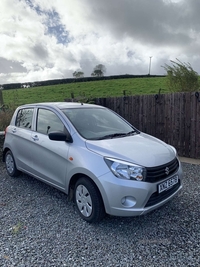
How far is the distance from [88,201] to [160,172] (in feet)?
3.39

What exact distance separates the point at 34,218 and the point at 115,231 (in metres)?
1.24

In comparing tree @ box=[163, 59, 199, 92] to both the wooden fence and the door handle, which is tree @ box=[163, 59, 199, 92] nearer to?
the wooden fence

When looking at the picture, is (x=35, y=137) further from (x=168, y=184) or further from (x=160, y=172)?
(x=168, y=184)

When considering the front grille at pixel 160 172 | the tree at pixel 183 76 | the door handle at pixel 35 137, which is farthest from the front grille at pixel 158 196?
the tree at pixel 183 76

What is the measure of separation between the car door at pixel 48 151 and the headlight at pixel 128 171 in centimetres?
87

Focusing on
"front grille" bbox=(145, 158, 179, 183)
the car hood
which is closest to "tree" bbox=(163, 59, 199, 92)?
the car hood

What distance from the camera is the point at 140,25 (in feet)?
33.0

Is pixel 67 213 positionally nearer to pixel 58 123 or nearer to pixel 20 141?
pixel 58 123

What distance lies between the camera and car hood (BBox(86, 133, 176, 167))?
2660 mm

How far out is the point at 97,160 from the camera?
270 centimetres

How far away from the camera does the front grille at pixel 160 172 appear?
258 centimetres

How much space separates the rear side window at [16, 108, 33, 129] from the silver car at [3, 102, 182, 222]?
26 mm

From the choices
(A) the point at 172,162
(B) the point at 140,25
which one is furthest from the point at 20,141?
(B) the point at 140,25

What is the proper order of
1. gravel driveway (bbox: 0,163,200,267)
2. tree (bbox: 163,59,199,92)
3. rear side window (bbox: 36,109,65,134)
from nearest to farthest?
gravel driveway (bbox: 0,163,200,267)
rear side window (bbox: 36,109,65,134)
tree (bbox: 163,59,199,92)
